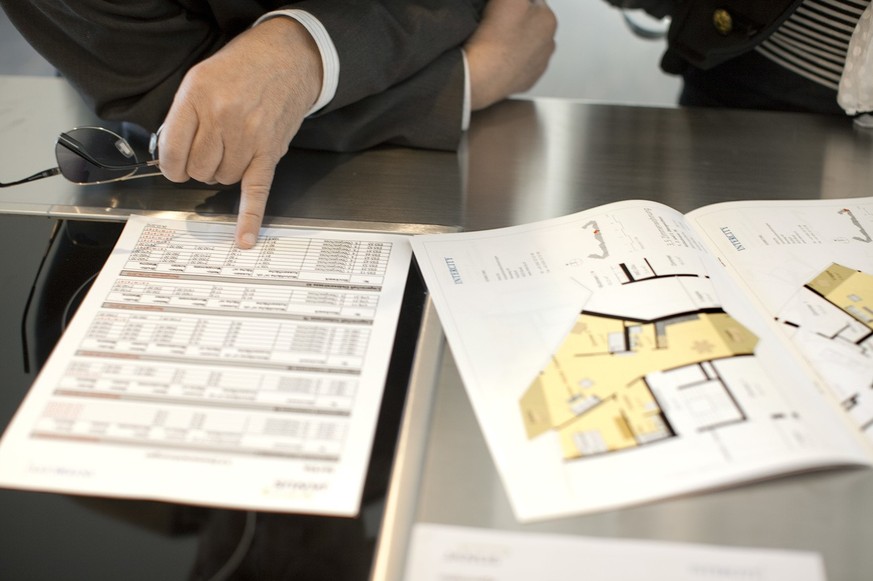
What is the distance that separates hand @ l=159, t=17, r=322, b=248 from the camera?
2.34 feet

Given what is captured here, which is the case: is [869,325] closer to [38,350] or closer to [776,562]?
[776,562]

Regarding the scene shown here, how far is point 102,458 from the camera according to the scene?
542 millimetres

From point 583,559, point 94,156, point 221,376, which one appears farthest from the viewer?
point 94,156

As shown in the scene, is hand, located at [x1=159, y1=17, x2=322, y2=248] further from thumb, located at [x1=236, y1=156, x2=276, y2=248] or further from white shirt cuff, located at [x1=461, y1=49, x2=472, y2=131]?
white shirt cuff, located at [x1=461, y1=49, x2=472, y2=131]

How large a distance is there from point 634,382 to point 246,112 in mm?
417

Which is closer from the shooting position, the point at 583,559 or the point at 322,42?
the point at 583,559

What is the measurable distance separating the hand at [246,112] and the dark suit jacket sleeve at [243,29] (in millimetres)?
54

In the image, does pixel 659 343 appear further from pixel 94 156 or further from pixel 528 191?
pixel 94 156

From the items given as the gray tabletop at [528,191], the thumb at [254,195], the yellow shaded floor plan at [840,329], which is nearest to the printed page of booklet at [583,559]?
the gray tabletop at [528,191]

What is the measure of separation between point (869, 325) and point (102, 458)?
590 millimetres

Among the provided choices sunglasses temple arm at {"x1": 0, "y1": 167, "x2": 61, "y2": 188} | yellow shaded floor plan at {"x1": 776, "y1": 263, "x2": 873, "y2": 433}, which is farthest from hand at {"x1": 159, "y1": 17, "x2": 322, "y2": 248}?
yellow shaded floor plan at {"x1": 776, "y1": 263, "x2": 873, "y2": 433}

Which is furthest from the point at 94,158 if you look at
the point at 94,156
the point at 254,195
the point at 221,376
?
the point at 221,376

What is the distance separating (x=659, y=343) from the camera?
61 cm

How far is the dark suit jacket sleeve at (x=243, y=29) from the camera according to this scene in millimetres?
792
